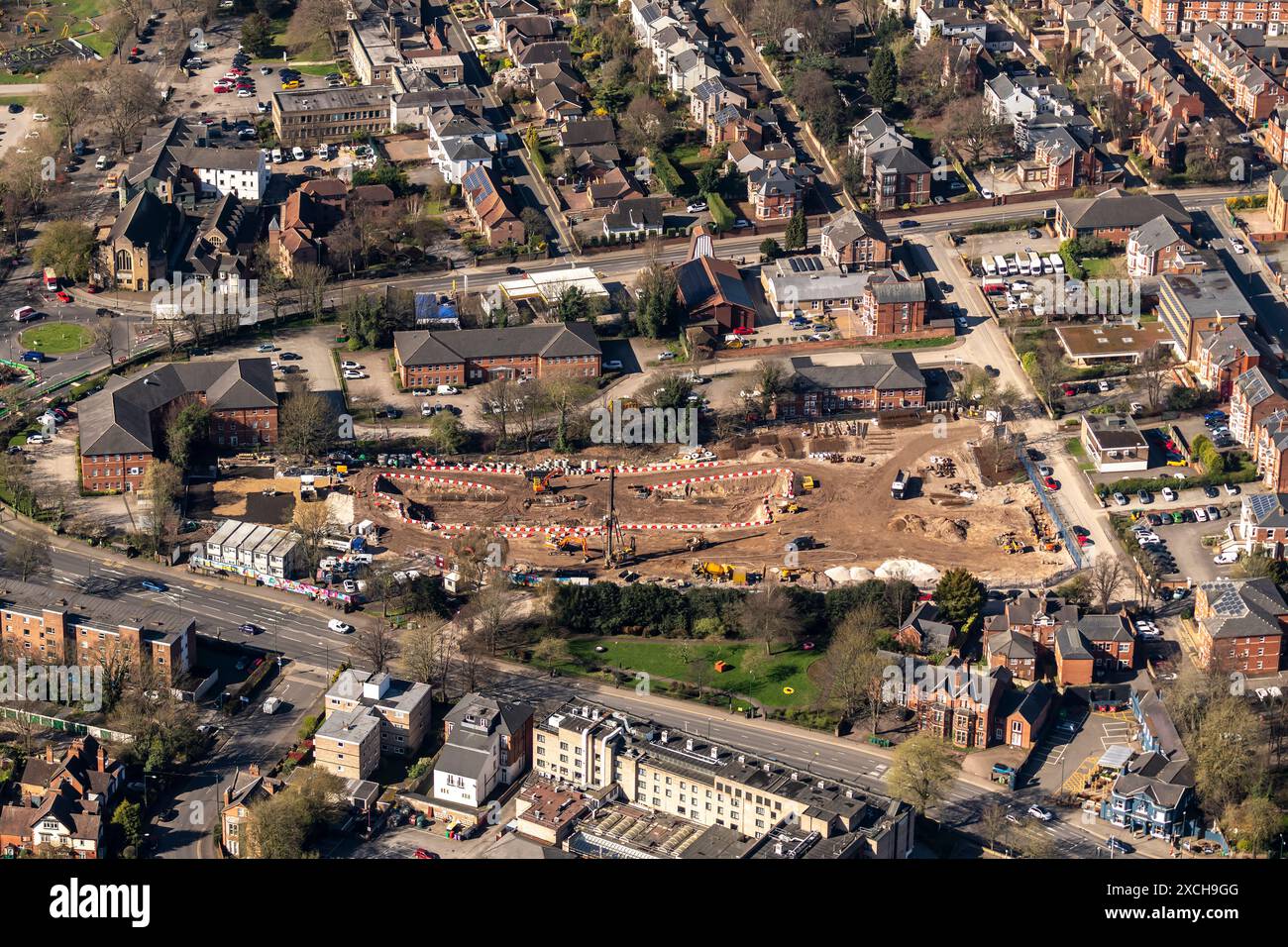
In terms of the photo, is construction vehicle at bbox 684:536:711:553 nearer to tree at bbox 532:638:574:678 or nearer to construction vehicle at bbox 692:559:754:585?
construction vehicle at bbox 692:559:754:585

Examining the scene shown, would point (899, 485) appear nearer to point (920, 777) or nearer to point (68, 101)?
point (920, 777)

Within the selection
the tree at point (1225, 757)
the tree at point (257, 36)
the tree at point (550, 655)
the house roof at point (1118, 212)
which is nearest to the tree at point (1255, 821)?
the tree at point (1225, 757)

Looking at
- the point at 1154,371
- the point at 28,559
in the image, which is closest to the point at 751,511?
the point at 1154,371

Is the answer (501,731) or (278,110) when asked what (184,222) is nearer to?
(278,110)

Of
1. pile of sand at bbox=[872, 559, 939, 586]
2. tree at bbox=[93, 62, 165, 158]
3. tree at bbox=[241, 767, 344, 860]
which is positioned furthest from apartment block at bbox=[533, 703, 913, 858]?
tree at bbox=[93, 62, 165, 158]

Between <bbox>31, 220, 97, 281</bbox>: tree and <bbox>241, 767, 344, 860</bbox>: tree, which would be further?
<bbox>31, 220, 97, 281</bbox>: tree
